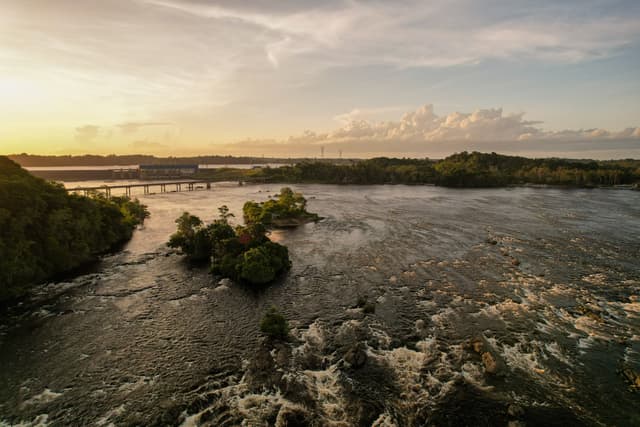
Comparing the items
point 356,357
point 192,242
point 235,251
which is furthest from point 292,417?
point 192,242

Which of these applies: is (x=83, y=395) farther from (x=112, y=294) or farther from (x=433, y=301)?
(x=433, y=301)

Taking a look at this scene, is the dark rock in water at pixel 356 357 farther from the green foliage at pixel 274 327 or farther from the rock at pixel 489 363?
Answer: the rock at pixel 489 363

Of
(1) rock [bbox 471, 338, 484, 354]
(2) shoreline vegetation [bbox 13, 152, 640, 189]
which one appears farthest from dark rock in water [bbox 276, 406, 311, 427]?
(2) shoreline vegetation [bbox 13, 152, 640, 189]

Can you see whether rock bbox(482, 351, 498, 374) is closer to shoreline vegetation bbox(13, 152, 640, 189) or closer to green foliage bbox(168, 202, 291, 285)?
green foliage bbox(168, 202, 291, 285)

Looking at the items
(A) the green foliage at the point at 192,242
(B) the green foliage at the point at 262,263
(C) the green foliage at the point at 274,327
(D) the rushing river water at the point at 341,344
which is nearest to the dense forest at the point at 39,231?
(D) the rushing river water at the point at 341,344

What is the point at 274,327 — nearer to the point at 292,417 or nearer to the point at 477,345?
the point at 292,417
